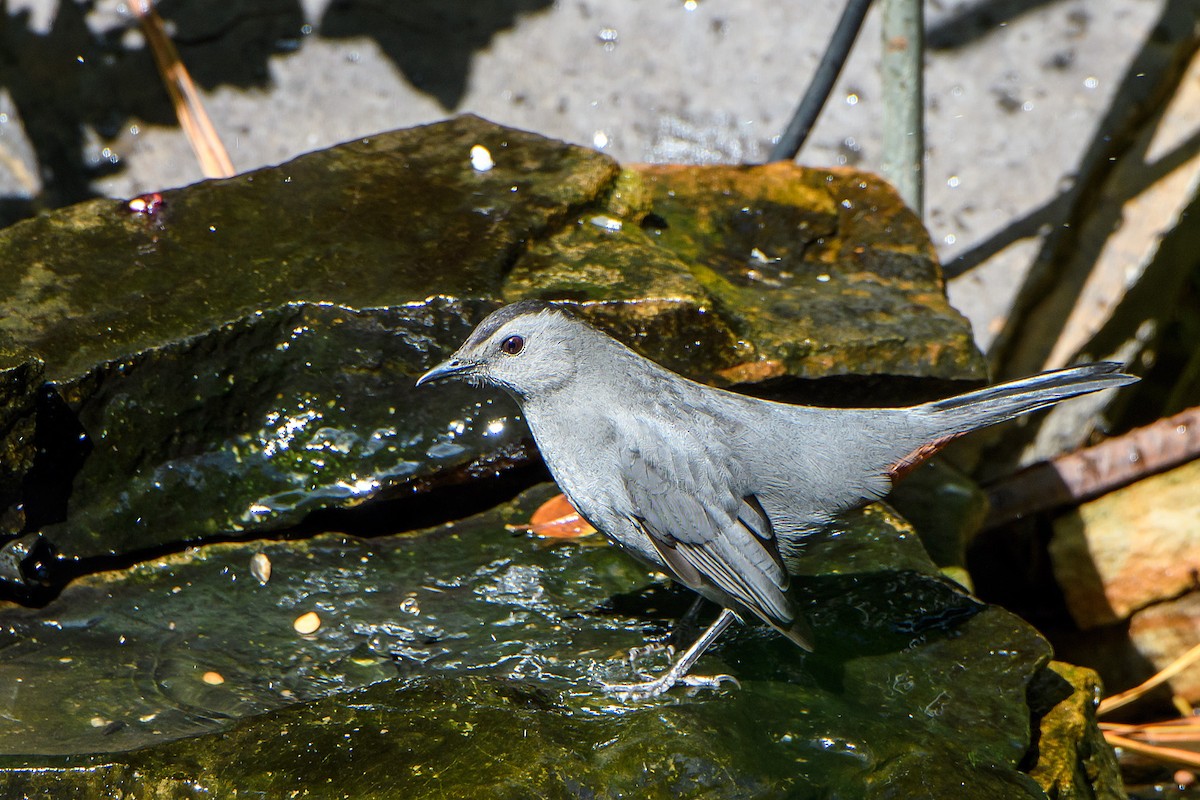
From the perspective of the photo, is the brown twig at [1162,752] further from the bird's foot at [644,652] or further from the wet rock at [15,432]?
the wet rock at [15,432]

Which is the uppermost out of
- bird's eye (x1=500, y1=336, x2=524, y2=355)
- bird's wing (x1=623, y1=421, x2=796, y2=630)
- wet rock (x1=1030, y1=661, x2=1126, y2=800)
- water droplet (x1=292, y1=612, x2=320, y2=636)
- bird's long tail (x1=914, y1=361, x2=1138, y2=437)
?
bird's long tail (x1=914, y1=361, x2=1138, y2=437)

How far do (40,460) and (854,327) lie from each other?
261cm

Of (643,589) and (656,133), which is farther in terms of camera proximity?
(656,133)

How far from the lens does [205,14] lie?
6121 mm

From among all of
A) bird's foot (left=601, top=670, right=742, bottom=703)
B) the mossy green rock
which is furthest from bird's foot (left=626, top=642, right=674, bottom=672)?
the mossy green rock

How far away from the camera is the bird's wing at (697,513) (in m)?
3.26

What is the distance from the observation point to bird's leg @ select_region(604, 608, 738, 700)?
10.6 feet

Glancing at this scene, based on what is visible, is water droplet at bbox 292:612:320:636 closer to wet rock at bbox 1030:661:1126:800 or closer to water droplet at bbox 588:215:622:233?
water droplet at bbox 588:215:622:233

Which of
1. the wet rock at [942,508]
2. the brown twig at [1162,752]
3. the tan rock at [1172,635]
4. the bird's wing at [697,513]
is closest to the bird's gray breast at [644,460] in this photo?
the bird's wing at [697,513]

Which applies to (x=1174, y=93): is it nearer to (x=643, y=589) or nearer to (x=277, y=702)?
(x=643, y=589)

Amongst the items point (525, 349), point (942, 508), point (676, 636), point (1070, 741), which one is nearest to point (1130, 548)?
point (942, 508)

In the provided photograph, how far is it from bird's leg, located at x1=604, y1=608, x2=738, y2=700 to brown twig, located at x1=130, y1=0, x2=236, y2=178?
155 inches

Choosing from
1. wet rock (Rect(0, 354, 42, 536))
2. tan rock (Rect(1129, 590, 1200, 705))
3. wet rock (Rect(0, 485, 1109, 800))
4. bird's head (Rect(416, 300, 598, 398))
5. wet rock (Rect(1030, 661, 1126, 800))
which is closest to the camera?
wet rock (Rect(0, 485, 1109, 800))

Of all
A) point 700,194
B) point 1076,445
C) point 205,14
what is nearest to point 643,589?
point 700,194
